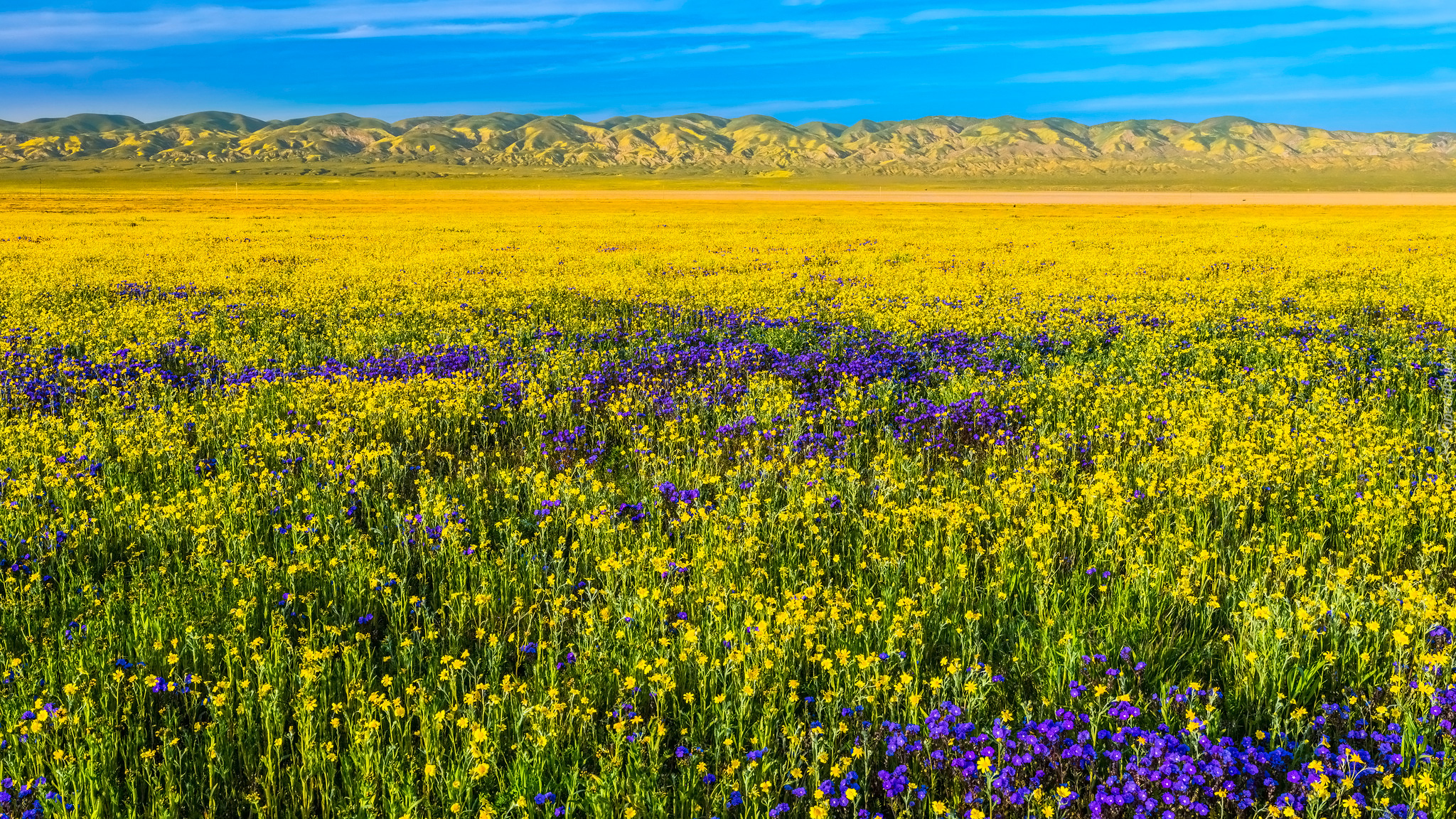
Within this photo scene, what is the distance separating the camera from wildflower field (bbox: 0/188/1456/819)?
3396 millimetres

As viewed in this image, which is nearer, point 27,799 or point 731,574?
point 27,799

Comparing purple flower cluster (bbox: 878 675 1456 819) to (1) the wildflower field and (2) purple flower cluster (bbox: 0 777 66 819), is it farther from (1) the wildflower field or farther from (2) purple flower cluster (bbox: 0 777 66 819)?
(2) purple flower cluster (bbox: 0 777 66 819)

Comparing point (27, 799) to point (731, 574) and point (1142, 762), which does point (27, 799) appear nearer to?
point (731, 574)

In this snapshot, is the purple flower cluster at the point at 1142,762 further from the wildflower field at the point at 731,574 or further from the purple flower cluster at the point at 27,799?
the purple flower cluster at the point at 27,799

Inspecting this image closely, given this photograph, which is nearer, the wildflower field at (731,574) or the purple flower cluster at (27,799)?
the purple flower cluster at (27,799)

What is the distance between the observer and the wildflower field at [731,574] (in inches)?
134

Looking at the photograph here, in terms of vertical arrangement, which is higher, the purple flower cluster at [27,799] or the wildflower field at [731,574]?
the wildflower field at [731,574]

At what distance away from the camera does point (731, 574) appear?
5.15 metres

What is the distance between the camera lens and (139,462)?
24.0ft

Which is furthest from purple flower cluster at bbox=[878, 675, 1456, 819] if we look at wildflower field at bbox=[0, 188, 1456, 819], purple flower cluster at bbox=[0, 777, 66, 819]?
purple flower cluster at bbox=[0, 777, 66, 819]

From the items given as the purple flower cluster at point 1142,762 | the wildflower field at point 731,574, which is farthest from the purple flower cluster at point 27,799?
the purple flower cluster at point 1142,762

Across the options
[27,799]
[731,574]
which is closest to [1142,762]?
[731,574]

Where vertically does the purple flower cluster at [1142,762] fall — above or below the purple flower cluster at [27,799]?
above

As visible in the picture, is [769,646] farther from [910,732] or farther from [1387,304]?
[1387,304]
